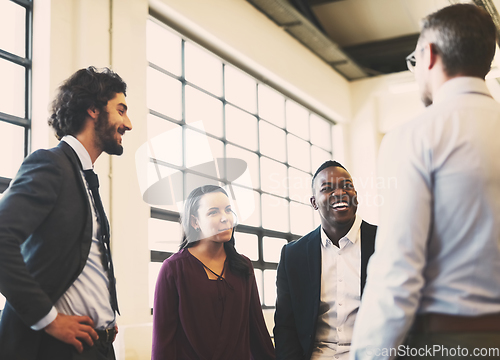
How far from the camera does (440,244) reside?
1.26 metres

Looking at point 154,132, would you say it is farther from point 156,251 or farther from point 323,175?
point 323,175

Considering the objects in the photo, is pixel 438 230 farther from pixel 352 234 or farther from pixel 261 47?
pixel 261 47

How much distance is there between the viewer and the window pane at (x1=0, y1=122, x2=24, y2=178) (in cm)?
→ 356

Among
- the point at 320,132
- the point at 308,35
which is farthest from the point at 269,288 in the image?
the point at 308,35

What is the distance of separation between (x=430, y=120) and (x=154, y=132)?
3844 millimetres

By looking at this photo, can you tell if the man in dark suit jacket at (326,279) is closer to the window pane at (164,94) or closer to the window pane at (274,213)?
the window pane at (164,94)

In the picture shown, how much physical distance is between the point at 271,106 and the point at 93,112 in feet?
16.5

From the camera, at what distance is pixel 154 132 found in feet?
16.1

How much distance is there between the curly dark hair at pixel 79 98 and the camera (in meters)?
2.14

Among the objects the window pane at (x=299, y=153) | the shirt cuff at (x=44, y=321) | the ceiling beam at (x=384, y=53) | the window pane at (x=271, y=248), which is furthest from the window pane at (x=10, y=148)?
the ceiling beam at (x=384, y=53)

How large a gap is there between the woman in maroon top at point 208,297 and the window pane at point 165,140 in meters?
1.82

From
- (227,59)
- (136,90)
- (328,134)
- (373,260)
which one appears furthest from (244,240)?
(373,260)

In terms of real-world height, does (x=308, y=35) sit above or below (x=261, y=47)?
above

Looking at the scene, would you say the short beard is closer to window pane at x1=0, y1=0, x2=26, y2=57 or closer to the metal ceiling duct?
window pane at x1=0, y1=0, x2=26, y2=57
